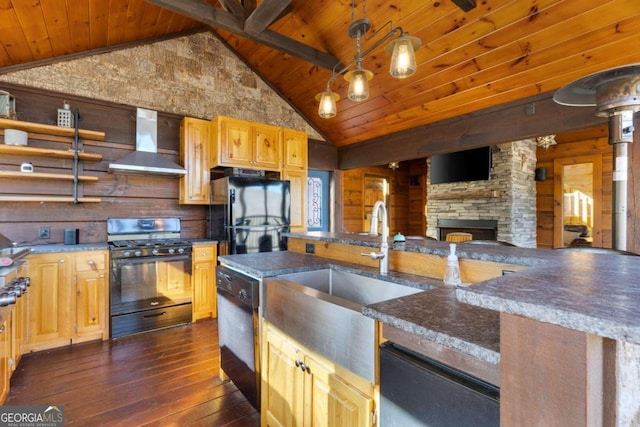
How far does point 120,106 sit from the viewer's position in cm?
346

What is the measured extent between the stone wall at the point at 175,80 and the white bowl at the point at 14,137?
22.0 inches

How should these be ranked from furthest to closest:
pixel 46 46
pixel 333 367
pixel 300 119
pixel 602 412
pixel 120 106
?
pixel 300 119 < pixel 120 106 < pixel 46 46 < pixel 333 367 < pixel 602 412

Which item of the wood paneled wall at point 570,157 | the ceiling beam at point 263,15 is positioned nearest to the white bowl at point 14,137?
the ceiling beam at point 263,15

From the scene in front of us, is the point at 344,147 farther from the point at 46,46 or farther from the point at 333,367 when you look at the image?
the point at 333,367

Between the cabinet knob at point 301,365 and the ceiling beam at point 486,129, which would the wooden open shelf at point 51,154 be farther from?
the ceiling beam at point 486,129

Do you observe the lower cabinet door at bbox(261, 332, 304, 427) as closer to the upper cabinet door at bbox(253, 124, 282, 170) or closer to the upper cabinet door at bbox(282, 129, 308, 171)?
the upper cabinet door at bbox(253, 124, 282, 170)

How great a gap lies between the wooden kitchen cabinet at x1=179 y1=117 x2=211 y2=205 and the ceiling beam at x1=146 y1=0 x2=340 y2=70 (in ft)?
3.83

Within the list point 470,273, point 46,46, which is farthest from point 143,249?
point 470,273

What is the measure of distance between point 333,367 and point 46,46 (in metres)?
3.87

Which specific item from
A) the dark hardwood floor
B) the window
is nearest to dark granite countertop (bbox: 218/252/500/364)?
the dark hardwood floor

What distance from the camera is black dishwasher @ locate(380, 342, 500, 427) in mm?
714

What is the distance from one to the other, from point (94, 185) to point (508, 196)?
5.81 meters

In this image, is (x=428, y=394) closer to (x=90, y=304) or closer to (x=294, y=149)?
(x=90, y=304)

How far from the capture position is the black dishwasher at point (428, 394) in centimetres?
71
